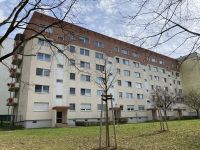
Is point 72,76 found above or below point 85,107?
above

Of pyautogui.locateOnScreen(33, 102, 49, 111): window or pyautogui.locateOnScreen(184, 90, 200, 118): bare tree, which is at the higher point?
pyautogui.locateOnScreen(184, 90, 200, 118): bare tree

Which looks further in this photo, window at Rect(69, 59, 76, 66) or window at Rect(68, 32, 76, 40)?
window at Rect(69, 59, 76, 66)

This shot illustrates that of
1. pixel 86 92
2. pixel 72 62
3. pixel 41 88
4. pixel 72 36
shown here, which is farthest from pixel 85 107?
pixel 72 36

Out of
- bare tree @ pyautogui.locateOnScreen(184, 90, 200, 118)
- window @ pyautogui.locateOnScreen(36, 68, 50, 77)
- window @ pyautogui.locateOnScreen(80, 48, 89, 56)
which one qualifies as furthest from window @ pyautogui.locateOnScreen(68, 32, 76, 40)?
bare tree @ pyautogui.locateOnScreen(184, 90, 200, 118)

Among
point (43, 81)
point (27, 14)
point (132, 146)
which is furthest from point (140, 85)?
point (27, 14)

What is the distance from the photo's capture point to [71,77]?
44.7 meters

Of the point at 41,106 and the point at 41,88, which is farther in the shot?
the point at 41,88

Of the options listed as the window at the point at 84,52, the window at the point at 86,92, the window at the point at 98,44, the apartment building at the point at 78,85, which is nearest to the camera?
the apartment building at the point at 78,85

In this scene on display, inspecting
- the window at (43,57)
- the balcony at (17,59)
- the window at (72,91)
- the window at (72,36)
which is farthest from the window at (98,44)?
the window at (72,36)

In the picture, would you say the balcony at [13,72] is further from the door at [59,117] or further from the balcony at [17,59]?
the door at [59,117]

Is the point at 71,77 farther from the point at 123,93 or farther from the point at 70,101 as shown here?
the point at 123,93

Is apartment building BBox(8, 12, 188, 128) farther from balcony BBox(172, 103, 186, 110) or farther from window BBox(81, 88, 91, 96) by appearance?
balcony BBox(172, 103, 186, 110)

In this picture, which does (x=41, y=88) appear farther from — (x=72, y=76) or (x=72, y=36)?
(x=72, y=36)

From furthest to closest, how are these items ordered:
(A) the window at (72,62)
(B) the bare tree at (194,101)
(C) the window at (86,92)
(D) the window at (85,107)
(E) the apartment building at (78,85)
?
(B) the bare tree at (194,101) < (C) the window at (86,92) < (D) the window at (85,107) < (E) the apartment building at (78,85) < (A) the window at (72,62)
